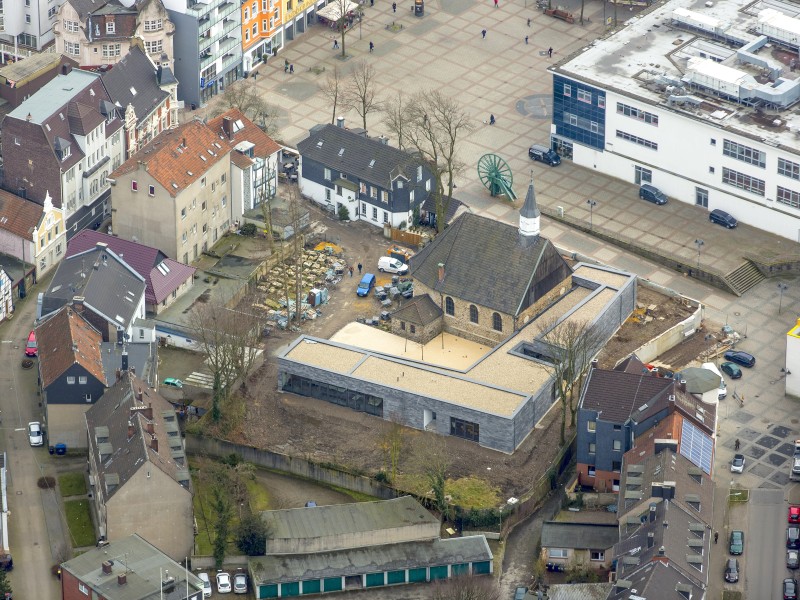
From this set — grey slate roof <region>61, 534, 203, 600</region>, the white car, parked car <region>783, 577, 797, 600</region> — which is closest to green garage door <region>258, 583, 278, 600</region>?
the white car

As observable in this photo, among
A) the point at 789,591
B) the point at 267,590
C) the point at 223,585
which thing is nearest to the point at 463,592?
the point at 267,590

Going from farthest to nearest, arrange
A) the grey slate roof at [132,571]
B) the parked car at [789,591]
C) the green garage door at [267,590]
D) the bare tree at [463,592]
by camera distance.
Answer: the green garage door at [267,590], the parked car at [789,591], the bare tree at [463,592], the grey slate roof at [132,571]

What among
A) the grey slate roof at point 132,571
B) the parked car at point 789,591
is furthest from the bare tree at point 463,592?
the parked car at point 789,591

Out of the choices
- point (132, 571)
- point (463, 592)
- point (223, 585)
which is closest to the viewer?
point (132, 571)

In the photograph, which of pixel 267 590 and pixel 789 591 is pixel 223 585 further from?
pixel 789 591

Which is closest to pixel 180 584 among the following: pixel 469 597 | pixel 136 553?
pixel 136 553

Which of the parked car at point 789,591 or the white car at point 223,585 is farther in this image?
the white car at point 223,585

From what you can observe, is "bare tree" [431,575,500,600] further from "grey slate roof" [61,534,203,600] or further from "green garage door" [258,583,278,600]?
"grey slate roof" [61,534,203,600]

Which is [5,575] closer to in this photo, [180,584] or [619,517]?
[180,584]

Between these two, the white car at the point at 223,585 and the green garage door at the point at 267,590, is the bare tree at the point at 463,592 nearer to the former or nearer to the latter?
the green garage door at the point at 267,590

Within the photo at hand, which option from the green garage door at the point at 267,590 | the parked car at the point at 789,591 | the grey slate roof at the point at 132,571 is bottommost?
the green garage door at the point at 267,590
